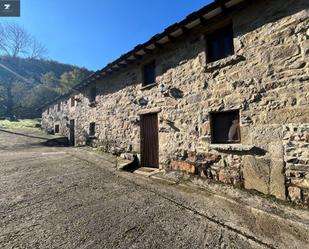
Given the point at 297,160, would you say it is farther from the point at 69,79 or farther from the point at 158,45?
the point at 69,79

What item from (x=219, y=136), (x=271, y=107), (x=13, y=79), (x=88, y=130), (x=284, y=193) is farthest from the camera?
(x=13, y=79)

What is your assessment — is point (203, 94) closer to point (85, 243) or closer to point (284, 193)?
point (284, 193)

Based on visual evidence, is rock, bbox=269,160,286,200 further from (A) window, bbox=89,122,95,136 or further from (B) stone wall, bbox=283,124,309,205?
(A) window, bbox=89,122,95,136

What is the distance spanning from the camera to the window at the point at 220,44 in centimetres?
544

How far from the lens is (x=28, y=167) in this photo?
692 centimetres

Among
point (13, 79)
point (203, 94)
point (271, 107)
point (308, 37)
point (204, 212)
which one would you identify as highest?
point (13, 79)

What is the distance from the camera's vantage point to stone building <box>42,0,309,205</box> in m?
4.03

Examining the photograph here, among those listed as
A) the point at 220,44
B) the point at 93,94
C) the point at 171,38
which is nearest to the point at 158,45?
the point at 171,38

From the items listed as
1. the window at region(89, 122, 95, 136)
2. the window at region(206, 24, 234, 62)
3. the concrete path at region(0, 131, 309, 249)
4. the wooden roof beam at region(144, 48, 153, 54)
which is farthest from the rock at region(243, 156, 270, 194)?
the window at region(89, 122, 95, 136)

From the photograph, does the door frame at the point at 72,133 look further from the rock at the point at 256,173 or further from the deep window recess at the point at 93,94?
the rock at the point at 256,173

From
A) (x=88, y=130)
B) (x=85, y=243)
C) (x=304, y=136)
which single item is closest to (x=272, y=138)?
(x=304, y=136)

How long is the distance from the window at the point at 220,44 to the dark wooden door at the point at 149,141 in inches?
114

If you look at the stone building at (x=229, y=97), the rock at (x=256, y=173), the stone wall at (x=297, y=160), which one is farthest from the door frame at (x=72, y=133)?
the stone wall at (x=297, y=160)

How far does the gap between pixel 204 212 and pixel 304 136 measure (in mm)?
2476
